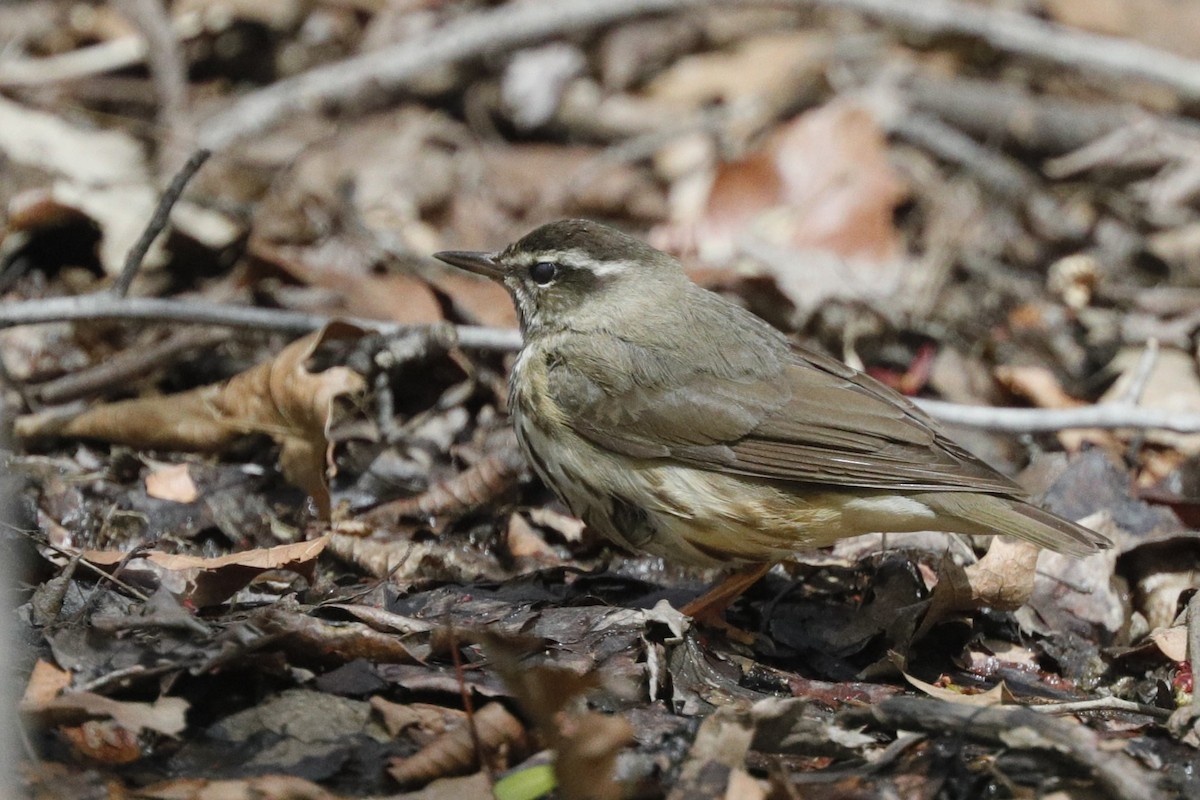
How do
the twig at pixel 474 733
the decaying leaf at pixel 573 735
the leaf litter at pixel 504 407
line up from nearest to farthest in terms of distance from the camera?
the decaying leaf at pixel 573 735 < the twig at pixel 474 733 < the leaf litter at pixel 504 407

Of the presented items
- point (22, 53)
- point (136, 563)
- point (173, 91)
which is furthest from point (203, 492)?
point (22, 53)

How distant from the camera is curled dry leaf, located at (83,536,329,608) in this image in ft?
15.7

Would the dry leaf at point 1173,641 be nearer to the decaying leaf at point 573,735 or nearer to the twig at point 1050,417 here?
the twig at point 1050,417

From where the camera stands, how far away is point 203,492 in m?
6.07

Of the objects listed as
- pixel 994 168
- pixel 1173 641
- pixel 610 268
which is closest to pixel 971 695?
pixel 1173 641

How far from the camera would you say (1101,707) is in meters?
4.58

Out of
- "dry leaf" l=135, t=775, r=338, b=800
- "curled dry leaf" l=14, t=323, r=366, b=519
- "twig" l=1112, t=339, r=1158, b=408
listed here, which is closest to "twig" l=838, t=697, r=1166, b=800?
"dry leaf" l=135, t=775, r=338, b=800

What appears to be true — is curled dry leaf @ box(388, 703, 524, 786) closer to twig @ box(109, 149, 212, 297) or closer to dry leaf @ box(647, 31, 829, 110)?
twig @ box(109, 149, 212, 297)

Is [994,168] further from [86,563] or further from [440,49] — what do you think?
[86,563]

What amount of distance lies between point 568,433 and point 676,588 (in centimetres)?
92

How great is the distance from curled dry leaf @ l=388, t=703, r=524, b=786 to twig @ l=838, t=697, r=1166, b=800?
1105 mm

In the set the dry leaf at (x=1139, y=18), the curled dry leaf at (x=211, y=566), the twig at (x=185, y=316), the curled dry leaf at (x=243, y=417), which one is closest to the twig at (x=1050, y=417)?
the twig at (x=185, y=316)

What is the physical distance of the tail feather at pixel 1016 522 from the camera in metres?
4.88

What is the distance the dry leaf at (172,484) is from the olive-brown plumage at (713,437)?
161 cm
